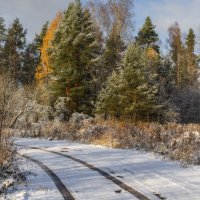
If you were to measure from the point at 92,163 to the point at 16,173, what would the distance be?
11.0 ft

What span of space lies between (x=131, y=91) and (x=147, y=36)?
20.4 metres

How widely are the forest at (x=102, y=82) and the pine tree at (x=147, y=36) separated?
13cm

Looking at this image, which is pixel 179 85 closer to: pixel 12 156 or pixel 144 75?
pixel 144 75

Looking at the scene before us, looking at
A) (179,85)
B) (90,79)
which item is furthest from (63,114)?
(179,85)

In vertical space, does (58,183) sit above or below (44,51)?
below

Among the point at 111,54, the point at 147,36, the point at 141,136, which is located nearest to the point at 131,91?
the point at 111,54

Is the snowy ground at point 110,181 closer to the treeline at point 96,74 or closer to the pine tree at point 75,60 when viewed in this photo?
the treeline at point 96,74

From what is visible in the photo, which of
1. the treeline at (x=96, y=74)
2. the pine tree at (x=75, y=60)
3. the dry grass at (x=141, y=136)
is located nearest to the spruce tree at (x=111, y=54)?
the treeline at (x=96, y=74)

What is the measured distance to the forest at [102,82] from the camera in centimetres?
1748

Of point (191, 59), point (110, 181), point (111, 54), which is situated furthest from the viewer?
point (191, 59)

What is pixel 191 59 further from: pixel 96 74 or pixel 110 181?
pixel 110 181

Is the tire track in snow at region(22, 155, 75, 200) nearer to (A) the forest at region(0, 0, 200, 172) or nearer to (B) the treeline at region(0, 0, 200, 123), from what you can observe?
(A) the forest at region(0, 0, 200, 172)

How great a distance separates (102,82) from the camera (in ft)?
134

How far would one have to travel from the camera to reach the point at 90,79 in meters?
33.7
